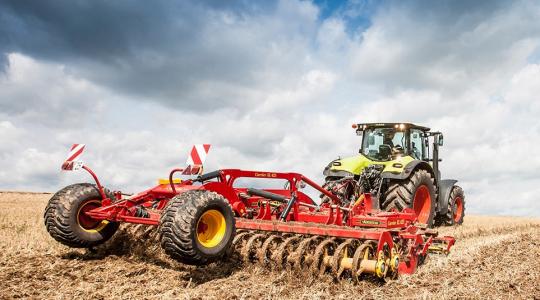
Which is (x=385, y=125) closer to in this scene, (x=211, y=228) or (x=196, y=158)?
(x=196, y=158)

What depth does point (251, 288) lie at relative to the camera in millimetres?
5012

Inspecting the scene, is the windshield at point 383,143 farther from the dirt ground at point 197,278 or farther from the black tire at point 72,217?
the black tire at point 72,217

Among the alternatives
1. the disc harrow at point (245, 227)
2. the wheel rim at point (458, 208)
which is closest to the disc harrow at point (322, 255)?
the disc harrow at point (245, 227)

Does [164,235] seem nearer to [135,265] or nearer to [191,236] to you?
[191,236]

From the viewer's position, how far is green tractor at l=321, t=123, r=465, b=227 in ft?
28.7

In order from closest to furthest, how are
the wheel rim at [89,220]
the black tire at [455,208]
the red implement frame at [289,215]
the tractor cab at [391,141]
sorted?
the red implement frame at [289,215] → the wheel rim at [89,220] → the tractor cab at [391,141] → the black tire at [455,208]

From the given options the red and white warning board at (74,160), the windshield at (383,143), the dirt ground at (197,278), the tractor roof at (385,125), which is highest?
the tractor roof at (385,125)

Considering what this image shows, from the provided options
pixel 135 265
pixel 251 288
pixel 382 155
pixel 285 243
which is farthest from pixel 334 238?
pixel 382 155

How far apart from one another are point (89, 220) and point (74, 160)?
825mm

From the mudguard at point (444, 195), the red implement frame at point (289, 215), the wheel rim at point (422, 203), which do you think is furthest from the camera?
the mudguard at point (444, 195)

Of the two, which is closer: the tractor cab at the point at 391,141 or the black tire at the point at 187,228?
the black tire at the point at 187,228

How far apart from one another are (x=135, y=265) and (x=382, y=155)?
594 centimetres

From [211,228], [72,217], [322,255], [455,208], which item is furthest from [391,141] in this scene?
[72,217]

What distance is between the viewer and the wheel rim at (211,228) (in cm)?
522
